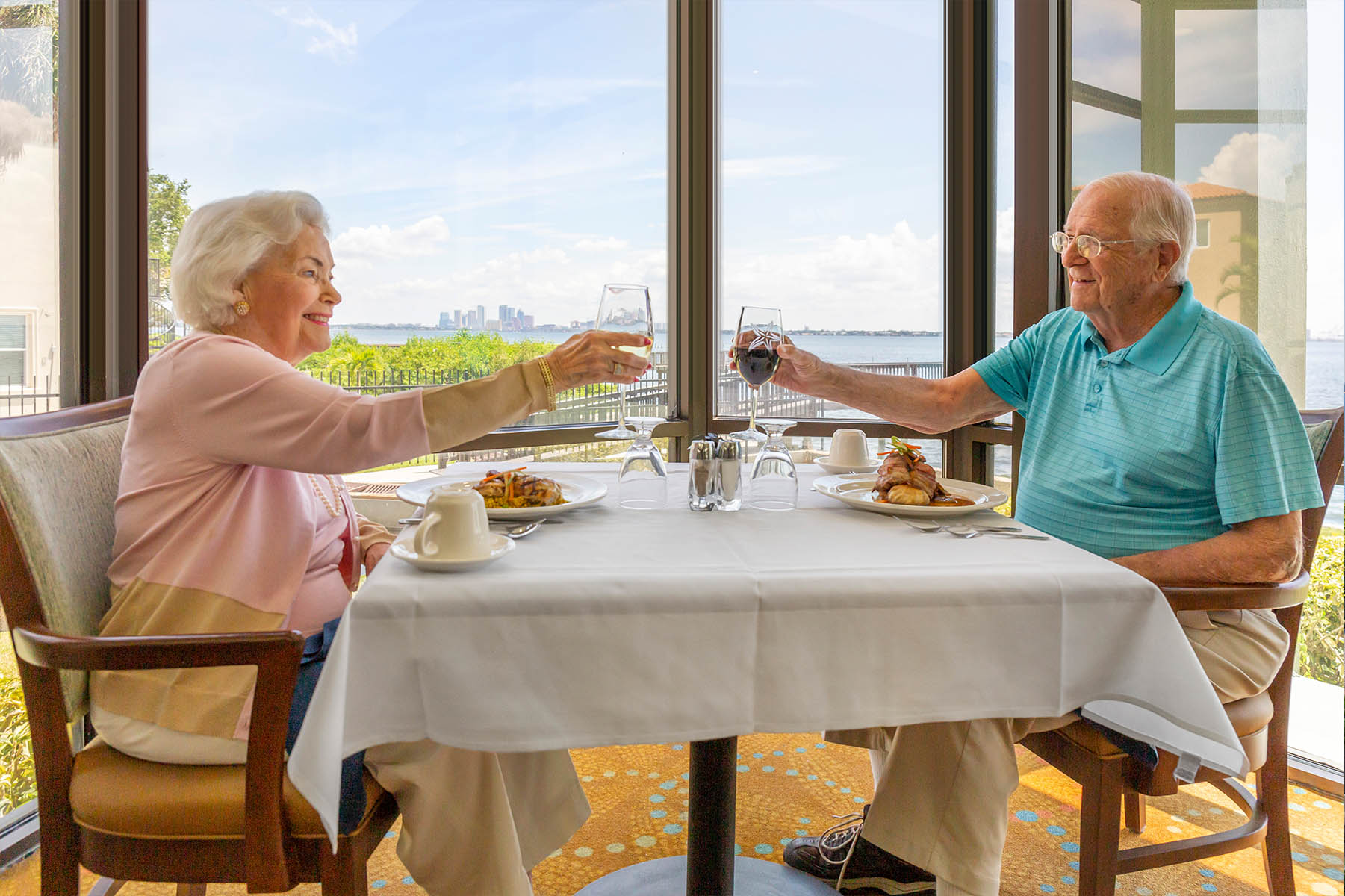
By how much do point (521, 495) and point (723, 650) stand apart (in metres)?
0.56

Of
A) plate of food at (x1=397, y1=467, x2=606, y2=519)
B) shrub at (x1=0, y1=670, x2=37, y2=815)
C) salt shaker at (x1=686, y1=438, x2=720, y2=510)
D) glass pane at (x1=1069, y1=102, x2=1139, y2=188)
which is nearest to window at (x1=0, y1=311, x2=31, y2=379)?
shrub at (x1=0, y1=670, x2=37, y2=815)

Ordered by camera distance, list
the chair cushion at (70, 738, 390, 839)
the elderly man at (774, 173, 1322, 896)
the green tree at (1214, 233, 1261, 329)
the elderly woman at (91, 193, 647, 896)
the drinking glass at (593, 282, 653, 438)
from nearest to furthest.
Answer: the chair cushion at (70, 738, 390, 839) → the elderly woman at (91, 193, 647, 896) → the drinking glass at (593, 282, 653, 438) → the elderly man at (774, 173, 1322, 896) → the green tree at (1214, 233, 1261, 329)

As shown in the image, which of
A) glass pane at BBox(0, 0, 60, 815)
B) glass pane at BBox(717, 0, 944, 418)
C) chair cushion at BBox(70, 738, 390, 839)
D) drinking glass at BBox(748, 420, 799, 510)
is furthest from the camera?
glass pane at BBox(717, 0, 944, 418)

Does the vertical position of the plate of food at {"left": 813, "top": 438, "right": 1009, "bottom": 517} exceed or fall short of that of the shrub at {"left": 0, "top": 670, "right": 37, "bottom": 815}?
it exceeds it

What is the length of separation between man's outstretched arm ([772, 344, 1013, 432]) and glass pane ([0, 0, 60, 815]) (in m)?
1.91

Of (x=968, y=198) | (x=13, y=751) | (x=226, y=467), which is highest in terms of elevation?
(x=968, y=198)

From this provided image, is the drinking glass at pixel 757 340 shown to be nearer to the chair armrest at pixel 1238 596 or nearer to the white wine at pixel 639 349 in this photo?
the white wine at pixel 639 349

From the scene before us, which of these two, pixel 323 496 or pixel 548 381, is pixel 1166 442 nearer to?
pixel 548 381

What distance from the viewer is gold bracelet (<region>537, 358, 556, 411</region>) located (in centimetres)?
148

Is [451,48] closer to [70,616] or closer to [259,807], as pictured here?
[70,616]

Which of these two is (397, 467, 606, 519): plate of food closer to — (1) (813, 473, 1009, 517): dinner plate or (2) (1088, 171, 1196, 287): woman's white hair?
(1) (813, 473, 1009, 517): dinner plate

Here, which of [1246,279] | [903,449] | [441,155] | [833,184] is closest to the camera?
[903,449]

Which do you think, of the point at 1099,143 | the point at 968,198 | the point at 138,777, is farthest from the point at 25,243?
the point at 1099,143

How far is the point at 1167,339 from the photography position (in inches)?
71.5
